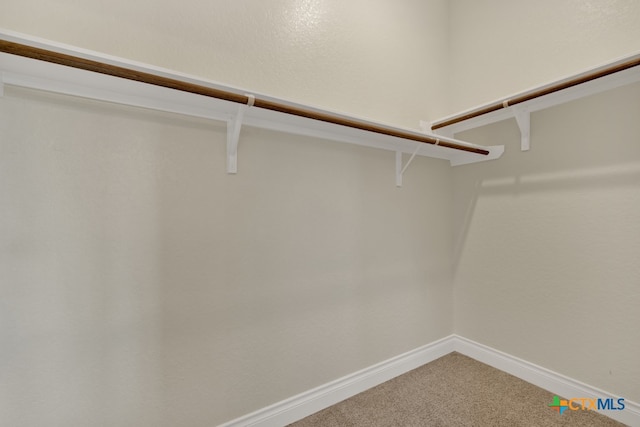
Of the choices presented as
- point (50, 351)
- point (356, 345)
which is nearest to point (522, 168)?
point (356, 345)

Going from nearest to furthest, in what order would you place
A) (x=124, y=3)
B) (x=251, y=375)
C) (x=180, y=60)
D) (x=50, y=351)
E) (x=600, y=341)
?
(x=50, y=351)
(x=124, y=3)
(x=180, y=60)
(x=251, y=375)
(x=600, y=341)

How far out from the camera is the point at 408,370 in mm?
1803

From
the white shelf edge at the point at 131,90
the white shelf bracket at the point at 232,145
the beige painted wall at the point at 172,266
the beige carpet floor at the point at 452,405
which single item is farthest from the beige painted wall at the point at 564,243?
the white shelf bracket at the point at 232,145

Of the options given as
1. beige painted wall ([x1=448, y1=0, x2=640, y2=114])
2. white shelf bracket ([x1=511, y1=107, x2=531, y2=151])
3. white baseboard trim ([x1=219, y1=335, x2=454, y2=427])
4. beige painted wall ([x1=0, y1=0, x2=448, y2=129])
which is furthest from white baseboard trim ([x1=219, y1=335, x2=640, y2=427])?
beige painted wall ([x1=448, y1=0, x2=640, y2=114])

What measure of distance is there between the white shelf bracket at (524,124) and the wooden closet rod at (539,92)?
0.18 m

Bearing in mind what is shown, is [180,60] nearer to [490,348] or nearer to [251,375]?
[251,375]

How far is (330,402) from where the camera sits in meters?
1.49

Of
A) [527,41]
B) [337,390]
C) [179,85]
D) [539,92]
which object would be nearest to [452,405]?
[337,390]

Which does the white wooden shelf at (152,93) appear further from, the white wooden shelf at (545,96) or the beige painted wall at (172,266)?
the white wooden shelf at (545,96)

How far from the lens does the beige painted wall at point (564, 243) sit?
135 centimetres

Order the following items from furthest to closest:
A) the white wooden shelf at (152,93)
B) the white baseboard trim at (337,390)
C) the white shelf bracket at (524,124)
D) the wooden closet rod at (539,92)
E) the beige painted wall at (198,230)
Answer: the white shelf bracket at (524,124), the white baseboard trim at (337,390), the wooden closet rod at (539,92), the beige painted wall at (198,230), the white wooden shelf at (152,93)

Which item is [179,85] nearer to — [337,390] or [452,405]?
[337,390]

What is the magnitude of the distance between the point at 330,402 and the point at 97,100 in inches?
68.3

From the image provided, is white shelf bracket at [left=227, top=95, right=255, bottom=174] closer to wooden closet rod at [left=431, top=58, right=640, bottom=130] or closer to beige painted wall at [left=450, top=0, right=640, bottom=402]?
wooden closet rod at [left=431, top=58, right=640, bottom=130]
